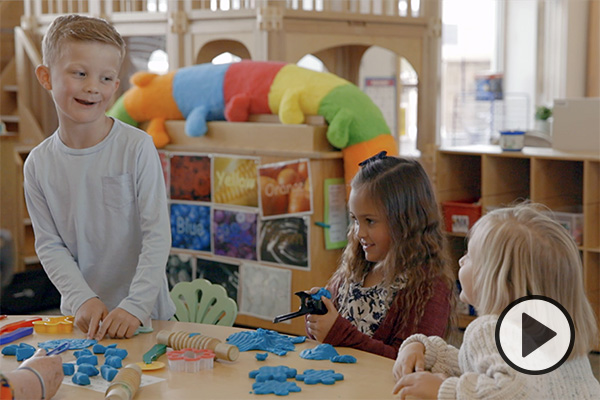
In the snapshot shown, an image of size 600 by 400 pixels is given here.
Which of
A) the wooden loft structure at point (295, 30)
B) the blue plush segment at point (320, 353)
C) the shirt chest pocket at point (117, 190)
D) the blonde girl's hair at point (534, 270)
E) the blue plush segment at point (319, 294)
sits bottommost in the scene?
the blue plush segment at point (320, 353)

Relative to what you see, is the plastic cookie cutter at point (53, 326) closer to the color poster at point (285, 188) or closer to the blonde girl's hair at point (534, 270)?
the blonde girl's hair at point (534, 270)

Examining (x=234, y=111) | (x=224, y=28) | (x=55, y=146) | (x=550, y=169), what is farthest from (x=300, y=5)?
(x=55, y=146)

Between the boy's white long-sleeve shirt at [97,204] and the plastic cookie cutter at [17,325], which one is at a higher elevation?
the boy's white long-sleeve shirt at [97,204]

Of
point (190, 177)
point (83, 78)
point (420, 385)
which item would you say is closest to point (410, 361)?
point (420, 385)

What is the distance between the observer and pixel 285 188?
324 centimetres

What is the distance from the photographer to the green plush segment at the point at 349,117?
306 cm

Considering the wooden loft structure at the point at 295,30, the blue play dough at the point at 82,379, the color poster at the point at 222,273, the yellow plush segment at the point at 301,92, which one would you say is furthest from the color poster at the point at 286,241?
the blue play dough at the point at 82,379

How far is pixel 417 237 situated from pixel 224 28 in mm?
2212

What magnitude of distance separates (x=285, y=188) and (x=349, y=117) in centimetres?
44

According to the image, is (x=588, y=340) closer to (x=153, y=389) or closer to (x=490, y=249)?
(x=490, y=249)

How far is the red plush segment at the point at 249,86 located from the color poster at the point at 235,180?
20 centimetres

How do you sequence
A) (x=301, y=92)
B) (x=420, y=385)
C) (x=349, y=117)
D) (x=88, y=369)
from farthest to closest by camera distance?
(x=301, y=92)
(x=349, y=117)
(x=88, y=369)
(x=420, y=385)

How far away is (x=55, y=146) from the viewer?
1688mm

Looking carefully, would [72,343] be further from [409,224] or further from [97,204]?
[409,224]
